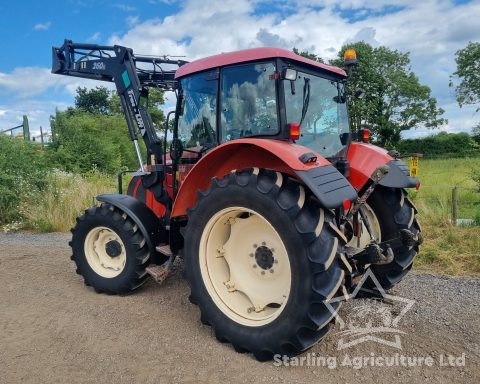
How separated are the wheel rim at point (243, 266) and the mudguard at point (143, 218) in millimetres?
1131

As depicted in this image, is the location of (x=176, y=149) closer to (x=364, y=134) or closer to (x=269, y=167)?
(x=269, y=167)

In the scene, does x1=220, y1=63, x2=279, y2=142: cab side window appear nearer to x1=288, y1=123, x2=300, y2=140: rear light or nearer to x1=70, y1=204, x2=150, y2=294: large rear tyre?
x1=288, y1=123, x2=300, y2=140: rear light

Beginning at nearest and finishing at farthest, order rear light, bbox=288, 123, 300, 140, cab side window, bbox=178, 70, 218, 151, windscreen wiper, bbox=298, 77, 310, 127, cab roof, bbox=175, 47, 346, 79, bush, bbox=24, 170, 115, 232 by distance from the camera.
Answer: rear light, bbox=288, 123, 300, 140 → cab roof, bbox=175, 47, 346, 79 → windscreen wiper, bbox=298, 77, 310, 127 → cab side window, bbox=178, 70, 218, 151 → bush, bbox=24, 170, 115, 232

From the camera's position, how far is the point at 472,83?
3478cm

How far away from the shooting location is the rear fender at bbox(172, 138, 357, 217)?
9.54 feet

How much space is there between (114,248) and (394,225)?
2.98 meters

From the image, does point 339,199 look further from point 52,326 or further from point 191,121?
point 52,326

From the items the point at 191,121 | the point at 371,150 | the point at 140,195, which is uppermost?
the point at 191,121

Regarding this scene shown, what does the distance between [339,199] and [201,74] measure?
191 cm

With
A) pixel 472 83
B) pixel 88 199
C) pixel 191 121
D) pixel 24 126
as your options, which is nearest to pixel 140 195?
pixel 191 121

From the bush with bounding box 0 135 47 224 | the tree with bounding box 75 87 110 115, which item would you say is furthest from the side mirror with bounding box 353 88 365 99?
the tree with bounding box 75 87 110 115
